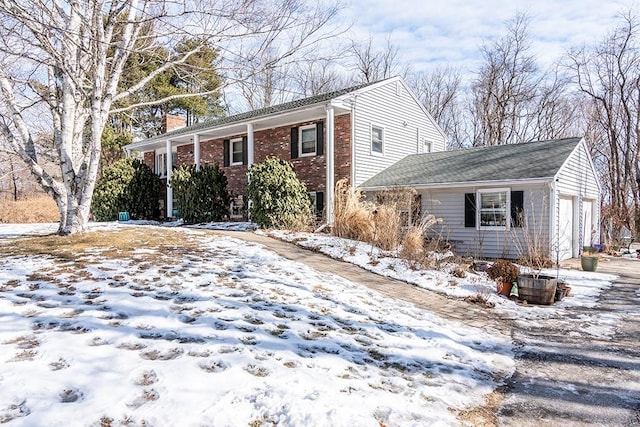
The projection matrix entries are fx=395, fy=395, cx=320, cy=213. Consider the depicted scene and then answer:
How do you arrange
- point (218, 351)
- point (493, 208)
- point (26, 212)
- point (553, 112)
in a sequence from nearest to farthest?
point (218, 351) < point (493, 208) < point (26, 212) < point (553, 112)

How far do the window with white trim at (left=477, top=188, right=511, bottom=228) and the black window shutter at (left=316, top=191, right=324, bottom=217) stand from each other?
5.39 meters

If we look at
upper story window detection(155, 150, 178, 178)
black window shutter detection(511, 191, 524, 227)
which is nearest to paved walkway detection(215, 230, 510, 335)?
black window shutter detection(511, 191, 524, 227)

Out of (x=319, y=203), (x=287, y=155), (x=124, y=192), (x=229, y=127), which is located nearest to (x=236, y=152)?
(x=229, y=127)

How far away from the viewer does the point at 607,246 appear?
51.8 feet

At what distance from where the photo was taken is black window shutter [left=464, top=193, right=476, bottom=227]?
1299cm

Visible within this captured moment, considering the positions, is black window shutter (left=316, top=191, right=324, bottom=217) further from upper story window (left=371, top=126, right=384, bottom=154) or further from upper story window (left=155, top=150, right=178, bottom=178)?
upper story window (left=155, top=150, right=178, bottom=178)

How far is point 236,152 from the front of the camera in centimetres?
1797

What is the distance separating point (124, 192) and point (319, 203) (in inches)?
362

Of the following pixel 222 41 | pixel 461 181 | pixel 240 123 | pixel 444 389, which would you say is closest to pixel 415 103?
pixel 461 181

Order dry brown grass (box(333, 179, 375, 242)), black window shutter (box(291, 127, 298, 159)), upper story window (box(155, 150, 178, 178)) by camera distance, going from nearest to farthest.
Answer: dry brown grass (box(333, 179, 375, 242)), black window shutter (box(291, 127, 298, 159)), upper story window (box(155, 150, 178, 178))

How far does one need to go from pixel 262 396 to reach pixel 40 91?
9.22 m

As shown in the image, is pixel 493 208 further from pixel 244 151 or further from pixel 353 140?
pixel 244 151

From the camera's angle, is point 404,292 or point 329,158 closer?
point 404,292

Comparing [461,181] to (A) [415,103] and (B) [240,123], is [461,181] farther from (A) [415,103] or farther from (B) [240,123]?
(B) [240,123]
